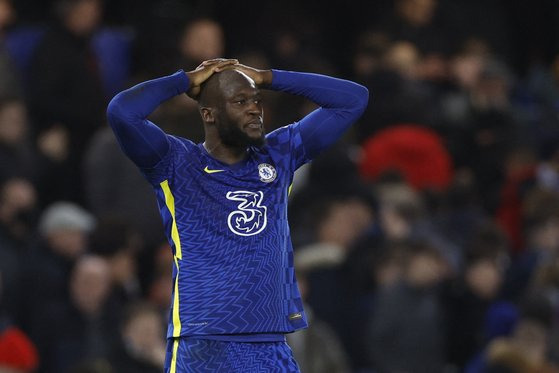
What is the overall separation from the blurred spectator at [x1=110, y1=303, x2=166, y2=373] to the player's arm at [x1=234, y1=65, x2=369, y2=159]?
3.20m

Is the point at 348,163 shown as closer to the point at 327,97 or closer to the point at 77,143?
the point at 77,143

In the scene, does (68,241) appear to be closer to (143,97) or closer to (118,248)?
(118,248)

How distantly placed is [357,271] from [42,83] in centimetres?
277

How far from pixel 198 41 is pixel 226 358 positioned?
18.5 feet

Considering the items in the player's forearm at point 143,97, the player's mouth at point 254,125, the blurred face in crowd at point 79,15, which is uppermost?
the blurred face in crowd at point 79,15

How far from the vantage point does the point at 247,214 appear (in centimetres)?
619

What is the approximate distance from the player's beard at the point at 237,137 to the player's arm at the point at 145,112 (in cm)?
22

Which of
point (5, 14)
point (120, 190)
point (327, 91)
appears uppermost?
point (5, 14)

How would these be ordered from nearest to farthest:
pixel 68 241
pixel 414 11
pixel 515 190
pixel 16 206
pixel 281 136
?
pixel 281 136 < pixel 68 241 < pixel 16 206 < pixel 515 190 < pixel 414 11

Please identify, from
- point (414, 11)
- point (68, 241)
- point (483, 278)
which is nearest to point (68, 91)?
point (68, 241)

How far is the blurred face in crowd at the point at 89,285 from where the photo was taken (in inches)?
389

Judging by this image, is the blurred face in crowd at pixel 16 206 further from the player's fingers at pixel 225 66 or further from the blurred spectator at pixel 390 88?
the player's fingers at pixel 225 66

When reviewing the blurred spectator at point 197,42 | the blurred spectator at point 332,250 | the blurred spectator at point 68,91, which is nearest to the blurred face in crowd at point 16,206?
the blurred spectator at point 68,91

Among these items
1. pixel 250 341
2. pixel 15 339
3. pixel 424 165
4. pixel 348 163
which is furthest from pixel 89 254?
pixel 250 341
